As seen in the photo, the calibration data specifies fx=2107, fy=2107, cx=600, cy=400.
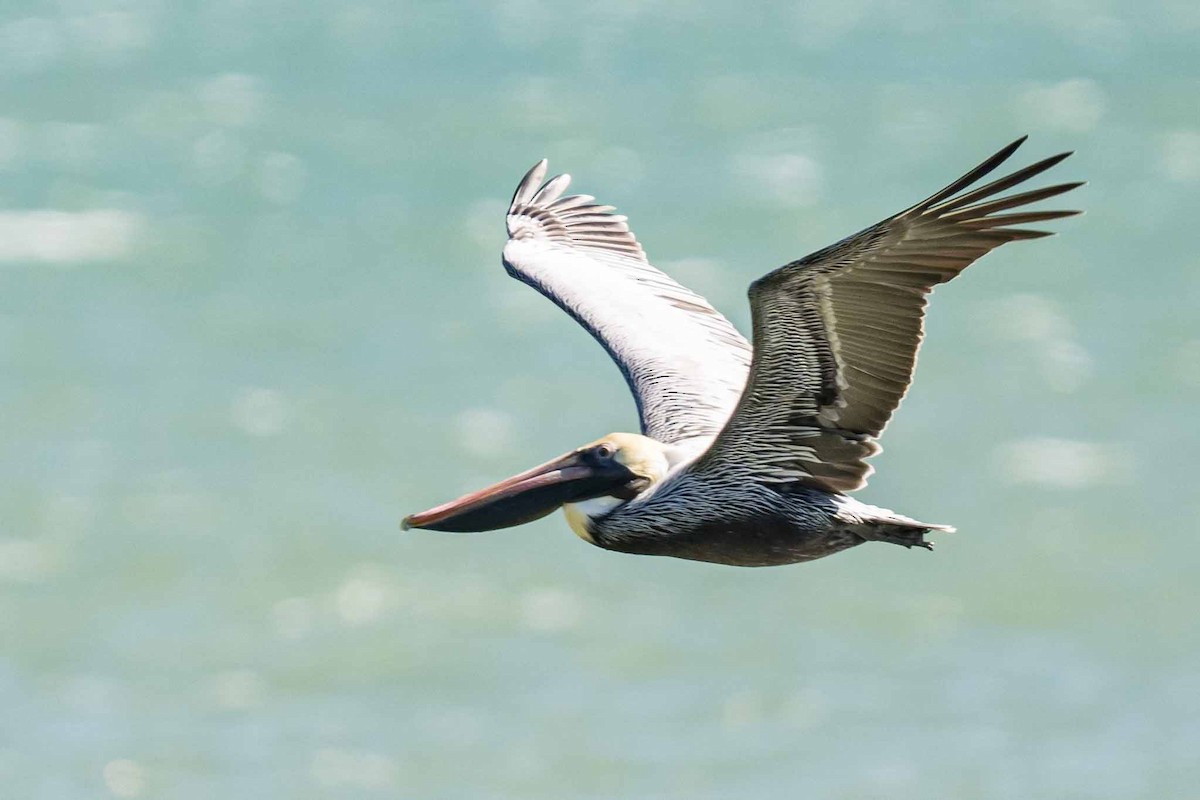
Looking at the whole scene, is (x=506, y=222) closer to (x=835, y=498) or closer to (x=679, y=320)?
(x=679, y=320)

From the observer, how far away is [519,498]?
991 centimetres

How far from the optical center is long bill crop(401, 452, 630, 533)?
32.2 feet

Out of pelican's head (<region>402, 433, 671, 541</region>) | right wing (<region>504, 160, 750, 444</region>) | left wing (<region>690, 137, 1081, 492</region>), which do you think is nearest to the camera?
left wing (<region>690, 137, 1081, 492</region>)

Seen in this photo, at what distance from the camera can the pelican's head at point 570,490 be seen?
9.76 m

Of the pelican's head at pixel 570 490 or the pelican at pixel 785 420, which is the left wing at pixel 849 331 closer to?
the pelican at pixel 785 420

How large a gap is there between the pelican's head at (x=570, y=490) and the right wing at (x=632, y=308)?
0.55 meters

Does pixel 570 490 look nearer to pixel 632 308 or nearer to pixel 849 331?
pixel 849 331

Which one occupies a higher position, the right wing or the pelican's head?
the right wing

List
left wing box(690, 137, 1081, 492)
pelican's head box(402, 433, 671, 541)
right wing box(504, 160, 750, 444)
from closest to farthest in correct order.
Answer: left wing box(690, 137, 1081, 492), pelican's head box(402, 433, 671, 541), right wing box(504, 160, 750, 444)

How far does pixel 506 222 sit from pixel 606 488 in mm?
3973

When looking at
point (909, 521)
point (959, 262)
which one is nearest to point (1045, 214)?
point (959, 262)

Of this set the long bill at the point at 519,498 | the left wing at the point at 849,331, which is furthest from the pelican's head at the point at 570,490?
the left wing at the point at 849,331

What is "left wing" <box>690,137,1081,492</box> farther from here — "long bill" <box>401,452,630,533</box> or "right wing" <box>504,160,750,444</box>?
"right wing" <box>504,160,750,444</box>

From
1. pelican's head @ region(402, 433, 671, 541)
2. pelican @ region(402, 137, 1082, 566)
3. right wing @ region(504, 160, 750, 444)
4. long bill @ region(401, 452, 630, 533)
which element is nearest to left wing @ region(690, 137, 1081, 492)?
pelican @ region(402, 137, 1082, 566)
